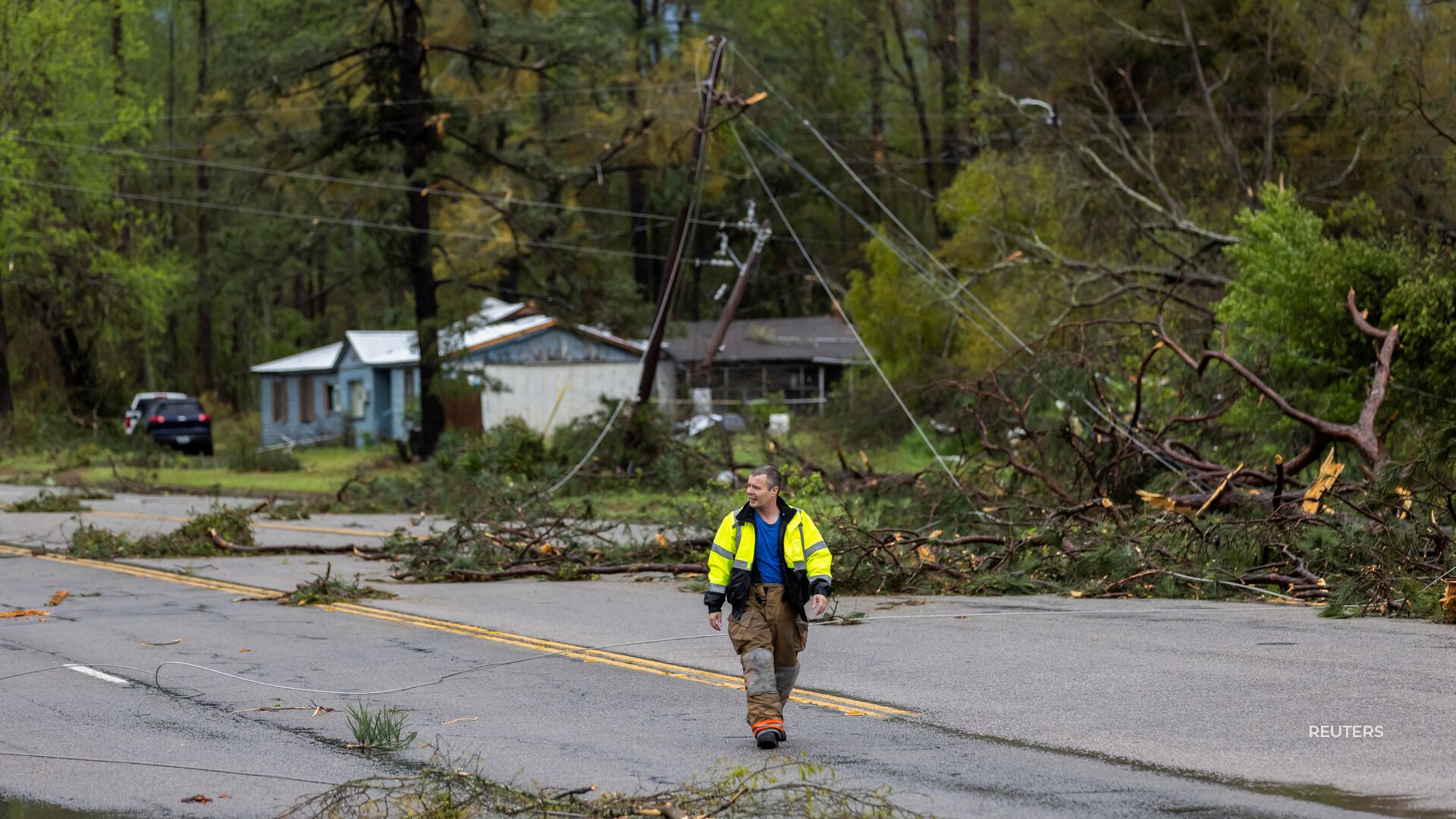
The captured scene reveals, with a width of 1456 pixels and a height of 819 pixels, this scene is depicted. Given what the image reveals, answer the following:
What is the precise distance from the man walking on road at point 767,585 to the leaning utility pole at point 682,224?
15733 millimetres

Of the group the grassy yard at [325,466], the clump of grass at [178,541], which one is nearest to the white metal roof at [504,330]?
the grassy yard at [325,466]

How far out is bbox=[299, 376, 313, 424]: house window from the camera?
53406 millimetres

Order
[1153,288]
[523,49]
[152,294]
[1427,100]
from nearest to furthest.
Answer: [1427,100], [1153,288], [523,49], [152,294]

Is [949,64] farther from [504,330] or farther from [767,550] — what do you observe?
[767,550]

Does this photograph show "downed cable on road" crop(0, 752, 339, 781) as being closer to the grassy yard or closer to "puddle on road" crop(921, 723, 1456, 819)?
"puddle on road" crop(921, 723, 1456, 819)

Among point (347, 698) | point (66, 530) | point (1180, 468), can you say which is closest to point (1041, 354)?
point (1180, 468)

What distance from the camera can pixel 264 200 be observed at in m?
46.8

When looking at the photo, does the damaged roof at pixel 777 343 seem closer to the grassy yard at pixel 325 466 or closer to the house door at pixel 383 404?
the house door at pixel 383 404

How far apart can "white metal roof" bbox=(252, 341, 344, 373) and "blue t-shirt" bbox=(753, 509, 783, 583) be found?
148 feet

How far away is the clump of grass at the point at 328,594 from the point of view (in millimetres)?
14523

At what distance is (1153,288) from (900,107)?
35.6 m

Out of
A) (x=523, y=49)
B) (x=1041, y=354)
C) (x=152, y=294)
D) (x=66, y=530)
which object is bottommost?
(x=66, y=530)

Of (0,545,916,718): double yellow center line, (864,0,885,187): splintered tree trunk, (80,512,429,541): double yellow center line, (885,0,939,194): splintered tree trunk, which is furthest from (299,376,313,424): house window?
(0,545,916,718): double yellow center line

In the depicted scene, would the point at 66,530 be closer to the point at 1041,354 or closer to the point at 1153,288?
the point at 1041,354
